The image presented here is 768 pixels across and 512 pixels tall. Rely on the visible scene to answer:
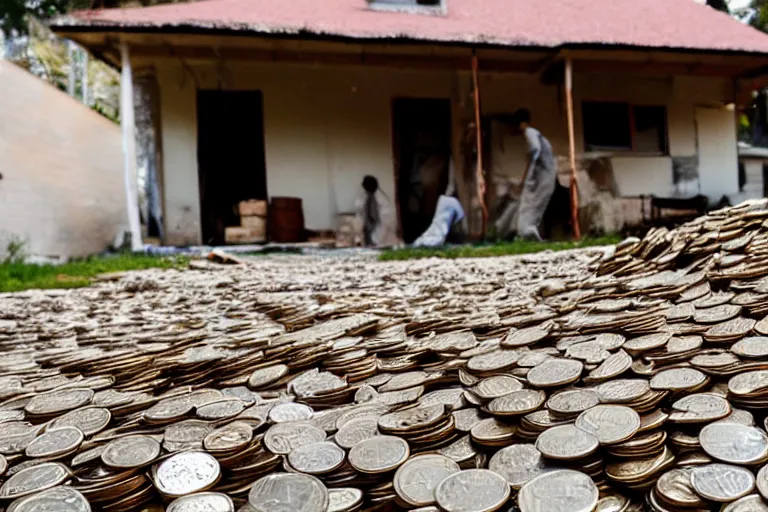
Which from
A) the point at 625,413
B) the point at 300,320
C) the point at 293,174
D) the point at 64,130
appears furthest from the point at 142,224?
the point at 625,413

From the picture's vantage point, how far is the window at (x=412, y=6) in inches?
393

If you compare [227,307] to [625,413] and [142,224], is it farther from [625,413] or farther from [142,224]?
[142,224]

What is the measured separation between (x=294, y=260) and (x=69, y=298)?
279 cm

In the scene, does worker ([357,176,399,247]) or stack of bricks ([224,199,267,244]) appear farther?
worker ([357,176,399,247])

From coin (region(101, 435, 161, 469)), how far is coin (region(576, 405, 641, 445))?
3.55 feet

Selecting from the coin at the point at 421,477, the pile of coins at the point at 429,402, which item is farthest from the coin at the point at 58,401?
the coin at the point at 421,477

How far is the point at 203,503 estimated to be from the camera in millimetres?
1381

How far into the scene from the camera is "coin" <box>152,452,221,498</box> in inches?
56.4

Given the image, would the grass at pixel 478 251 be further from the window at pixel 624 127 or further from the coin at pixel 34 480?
the coin at pixel 34 480

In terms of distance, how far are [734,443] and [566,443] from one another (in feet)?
1.20

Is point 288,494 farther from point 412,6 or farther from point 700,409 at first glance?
point 412,6

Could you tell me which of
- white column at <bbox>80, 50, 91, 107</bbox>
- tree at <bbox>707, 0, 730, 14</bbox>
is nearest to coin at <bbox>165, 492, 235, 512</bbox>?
white column at <bbox>80, 50, 91, 107</bbox>

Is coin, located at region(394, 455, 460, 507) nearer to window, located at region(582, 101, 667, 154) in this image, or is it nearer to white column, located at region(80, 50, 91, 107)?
window, located at region(582, 101, 667, 154)

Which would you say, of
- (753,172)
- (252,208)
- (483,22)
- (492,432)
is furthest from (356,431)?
(753,172)
